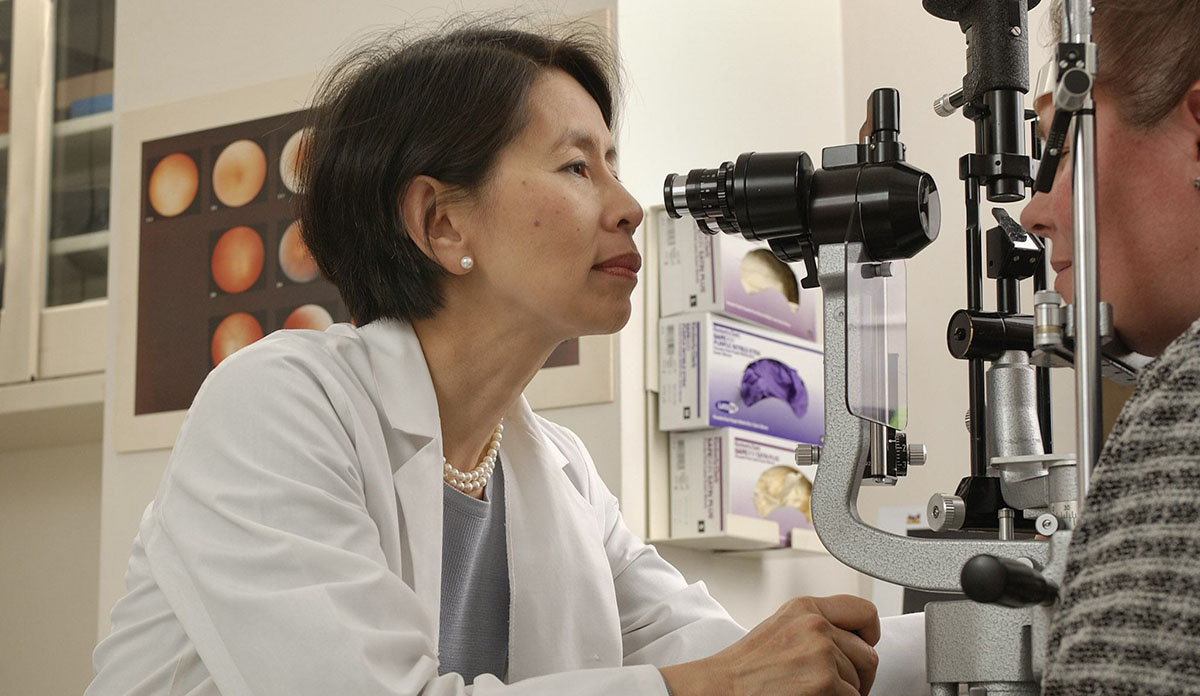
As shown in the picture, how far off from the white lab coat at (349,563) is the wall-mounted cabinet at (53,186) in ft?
5.70

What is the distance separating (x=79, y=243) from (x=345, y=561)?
7.07ft

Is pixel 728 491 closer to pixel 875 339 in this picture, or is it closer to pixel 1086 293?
pixel 875 339

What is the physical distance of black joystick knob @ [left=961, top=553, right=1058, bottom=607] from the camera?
668 mm

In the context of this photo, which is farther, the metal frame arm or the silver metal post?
the metal frame arm

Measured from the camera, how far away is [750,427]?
7.07 ft

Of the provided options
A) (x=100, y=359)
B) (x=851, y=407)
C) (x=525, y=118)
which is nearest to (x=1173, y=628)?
(x=851, y=407)

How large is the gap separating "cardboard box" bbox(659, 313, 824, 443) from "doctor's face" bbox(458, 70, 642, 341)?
80cm

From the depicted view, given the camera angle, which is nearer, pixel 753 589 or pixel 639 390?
pixel 639 390

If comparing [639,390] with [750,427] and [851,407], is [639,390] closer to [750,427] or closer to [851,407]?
[750,427]

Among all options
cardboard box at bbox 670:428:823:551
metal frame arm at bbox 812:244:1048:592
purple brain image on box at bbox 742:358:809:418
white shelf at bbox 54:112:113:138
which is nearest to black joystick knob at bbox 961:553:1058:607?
metal frame arm at bbox 812:244:1048:592

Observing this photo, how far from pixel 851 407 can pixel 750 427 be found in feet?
4.04

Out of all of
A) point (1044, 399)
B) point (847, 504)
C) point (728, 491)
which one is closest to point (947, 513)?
point (847, 504)

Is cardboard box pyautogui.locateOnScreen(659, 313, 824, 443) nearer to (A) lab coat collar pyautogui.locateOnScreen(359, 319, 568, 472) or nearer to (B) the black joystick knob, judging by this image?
(A) lab coat collar pyautogui.locateOnScreen(359, 319, 568, 472)

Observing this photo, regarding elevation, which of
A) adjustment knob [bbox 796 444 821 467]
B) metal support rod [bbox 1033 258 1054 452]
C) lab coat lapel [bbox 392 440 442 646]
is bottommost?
lab coat lapel [bbox 392 440 442 646]
